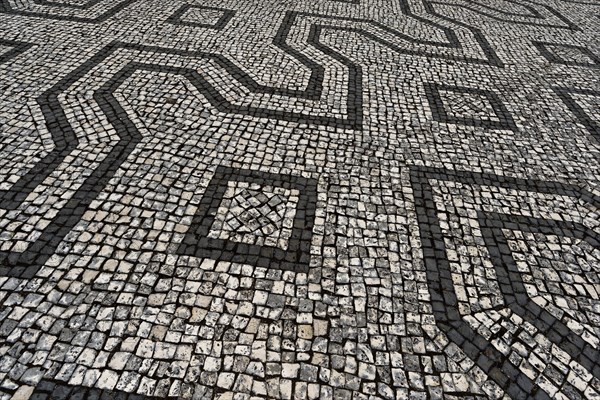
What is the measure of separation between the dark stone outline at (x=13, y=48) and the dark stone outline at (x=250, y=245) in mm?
6331

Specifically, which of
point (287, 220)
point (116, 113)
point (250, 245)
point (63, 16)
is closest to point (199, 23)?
point (63, 16)

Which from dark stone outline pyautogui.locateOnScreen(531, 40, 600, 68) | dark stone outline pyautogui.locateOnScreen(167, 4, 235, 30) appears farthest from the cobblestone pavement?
dark stone outline pyautogui.locateOnScreen(167, 4, 235, 30)

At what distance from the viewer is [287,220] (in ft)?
20.0

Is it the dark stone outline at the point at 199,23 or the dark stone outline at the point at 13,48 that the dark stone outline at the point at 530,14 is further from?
the dark stone outline at the point at 13,48

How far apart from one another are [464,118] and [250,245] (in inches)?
221

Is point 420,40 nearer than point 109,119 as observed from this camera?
No

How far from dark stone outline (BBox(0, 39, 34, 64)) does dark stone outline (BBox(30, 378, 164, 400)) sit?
802 centimetres

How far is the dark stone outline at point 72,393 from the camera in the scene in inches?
159

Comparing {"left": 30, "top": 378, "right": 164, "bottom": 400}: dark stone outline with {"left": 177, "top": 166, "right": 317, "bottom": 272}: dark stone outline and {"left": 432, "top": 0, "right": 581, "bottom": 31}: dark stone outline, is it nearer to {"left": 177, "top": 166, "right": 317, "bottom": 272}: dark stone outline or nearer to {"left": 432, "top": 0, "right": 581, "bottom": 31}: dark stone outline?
{"left": 177, "top": 166, "right": 317, "bottom": 272}: dark stone outline

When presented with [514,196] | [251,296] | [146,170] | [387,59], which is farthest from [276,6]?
[251,296]

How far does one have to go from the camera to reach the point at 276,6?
13625 millimetres

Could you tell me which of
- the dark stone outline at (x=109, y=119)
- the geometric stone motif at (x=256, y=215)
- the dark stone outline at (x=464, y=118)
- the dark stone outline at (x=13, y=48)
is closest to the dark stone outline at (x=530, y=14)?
the dark stone outline at (x=464, y=118)

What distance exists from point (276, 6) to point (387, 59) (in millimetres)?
4892

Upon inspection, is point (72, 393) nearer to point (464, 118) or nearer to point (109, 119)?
point (109, 119)
